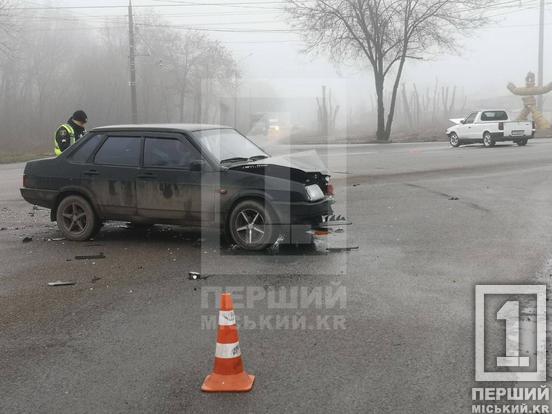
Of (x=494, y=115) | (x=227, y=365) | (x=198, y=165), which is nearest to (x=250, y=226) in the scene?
(x=198, y=165)

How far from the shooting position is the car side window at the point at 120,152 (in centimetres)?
816

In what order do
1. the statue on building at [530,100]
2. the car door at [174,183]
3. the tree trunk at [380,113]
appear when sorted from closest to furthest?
the car door at [174,183] → the statue on building at [530,100] → the tree trunk at [380,113]

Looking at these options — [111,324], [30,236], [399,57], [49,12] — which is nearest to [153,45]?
[49,12]

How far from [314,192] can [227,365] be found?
12.9 ft

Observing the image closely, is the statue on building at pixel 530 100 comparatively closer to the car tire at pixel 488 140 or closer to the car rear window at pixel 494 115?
the car rear window at pixel 494 115

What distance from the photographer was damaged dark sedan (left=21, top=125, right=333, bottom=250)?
7.47 m

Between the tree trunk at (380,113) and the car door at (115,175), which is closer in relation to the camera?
the car door at (115,175)

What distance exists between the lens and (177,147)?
7.98 metres

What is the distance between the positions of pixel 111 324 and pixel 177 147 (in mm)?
3403

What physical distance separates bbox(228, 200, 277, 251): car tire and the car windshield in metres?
0.78

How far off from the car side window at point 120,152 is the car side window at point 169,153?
0.17 metres

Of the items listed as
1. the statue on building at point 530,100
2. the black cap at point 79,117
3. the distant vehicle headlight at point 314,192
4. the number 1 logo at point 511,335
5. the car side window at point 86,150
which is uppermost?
the statue on building at point 530,100

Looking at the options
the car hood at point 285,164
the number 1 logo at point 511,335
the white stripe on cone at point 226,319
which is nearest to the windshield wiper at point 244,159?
the car hood at point 285,164

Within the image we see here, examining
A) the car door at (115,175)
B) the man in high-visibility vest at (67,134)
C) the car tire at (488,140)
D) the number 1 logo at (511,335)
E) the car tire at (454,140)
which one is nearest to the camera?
the number 1 logo at (511,335)
